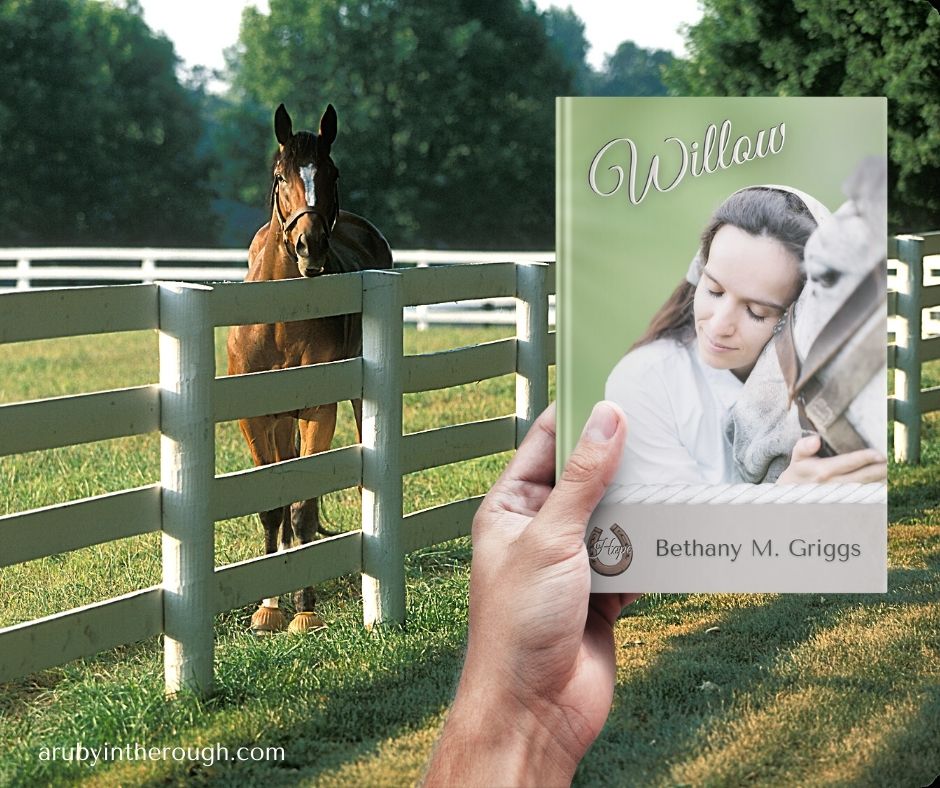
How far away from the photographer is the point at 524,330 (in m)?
4.84

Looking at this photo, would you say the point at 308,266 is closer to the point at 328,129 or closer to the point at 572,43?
the point at 328,129

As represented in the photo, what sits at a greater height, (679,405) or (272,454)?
(679,405)

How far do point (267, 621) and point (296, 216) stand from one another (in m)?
1.21

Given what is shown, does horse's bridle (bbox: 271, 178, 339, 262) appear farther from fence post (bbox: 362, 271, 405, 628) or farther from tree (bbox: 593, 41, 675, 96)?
tree (bbox: 593, 41, 675, 96)

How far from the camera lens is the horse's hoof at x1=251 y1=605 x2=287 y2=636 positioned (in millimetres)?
3926

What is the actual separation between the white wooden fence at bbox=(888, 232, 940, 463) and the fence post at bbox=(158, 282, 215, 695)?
14.8ft

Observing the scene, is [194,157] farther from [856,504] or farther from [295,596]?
[856,504]

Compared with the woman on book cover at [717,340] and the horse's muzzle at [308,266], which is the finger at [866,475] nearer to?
the woman on book cover at [717,340]

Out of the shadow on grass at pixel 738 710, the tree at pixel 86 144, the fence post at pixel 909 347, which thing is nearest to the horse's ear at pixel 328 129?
Result: the shadow on grass at pixel 738 710

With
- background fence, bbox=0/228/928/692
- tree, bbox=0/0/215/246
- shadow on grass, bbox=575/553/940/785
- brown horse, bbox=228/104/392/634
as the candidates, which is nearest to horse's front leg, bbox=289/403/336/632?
brown horse, bbox=228/104/392/634

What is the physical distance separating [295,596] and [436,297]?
39.3 inches

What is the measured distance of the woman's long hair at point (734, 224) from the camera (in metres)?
1.44

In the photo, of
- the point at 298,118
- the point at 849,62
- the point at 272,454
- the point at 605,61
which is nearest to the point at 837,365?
the point at 272,454

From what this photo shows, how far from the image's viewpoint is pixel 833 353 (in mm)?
1433
